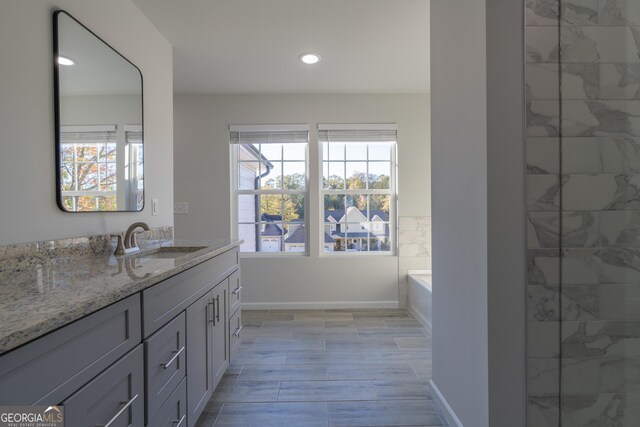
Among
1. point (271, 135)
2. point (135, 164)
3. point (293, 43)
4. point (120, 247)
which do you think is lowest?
point (120, 247)

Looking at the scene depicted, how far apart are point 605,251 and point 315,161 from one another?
102 inches

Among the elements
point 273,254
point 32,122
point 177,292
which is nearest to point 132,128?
point 32,122

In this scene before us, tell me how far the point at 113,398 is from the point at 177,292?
0.45 metres

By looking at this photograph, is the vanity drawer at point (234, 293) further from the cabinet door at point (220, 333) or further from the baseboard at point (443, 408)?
the baseboard at point (443, 408)

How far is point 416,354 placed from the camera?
2.32m

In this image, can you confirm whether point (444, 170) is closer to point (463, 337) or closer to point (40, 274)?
point (463, 337)

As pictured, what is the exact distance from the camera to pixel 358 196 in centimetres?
341

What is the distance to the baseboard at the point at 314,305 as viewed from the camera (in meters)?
3.32

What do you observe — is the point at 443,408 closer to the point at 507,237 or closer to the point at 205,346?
the point at 507,237

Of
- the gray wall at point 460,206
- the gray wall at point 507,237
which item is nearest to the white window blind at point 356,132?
the gray wall at point 460,206

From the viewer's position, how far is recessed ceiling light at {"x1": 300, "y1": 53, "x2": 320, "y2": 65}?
2.47 metres

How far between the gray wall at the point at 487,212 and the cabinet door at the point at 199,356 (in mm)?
1256

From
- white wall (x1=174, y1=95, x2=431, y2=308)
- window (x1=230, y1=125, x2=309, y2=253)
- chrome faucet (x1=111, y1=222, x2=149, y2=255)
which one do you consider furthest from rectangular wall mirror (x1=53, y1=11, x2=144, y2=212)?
window (x1=230, y1=125, x2=309, y2=253)

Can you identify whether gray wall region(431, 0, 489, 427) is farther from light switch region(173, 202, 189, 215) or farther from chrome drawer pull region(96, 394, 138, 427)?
light switch region(173, 202, 189, 215)
